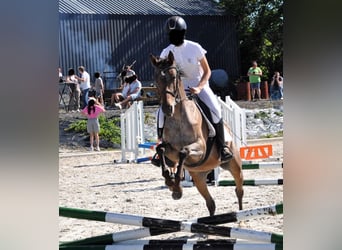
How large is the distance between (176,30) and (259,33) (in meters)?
0.79

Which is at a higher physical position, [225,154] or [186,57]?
[186,57]

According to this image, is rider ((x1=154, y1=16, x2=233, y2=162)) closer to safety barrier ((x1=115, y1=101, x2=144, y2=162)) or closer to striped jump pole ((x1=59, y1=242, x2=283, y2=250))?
striped jump pole ((x1=59, y1=242, x2=283, y2=250))

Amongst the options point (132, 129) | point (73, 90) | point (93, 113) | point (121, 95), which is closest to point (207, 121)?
point (73, 90)


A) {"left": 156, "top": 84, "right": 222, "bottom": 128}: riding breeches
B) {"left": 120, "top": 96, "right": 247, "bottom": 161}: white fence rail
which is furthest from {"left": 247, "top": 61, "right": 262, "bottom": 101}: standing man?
{"left": 120, "top": 96, "right": 247, "bottom": 161}: white fence rail

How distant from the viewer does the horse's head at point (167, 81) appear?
337 cm

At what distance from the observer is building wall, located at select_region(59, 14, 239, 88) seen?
4094 millimetres

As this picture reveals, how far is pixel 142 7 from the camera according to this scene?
441cm

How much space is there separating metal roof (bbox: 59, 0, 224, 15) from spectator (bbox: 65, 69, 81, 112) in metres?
0.53

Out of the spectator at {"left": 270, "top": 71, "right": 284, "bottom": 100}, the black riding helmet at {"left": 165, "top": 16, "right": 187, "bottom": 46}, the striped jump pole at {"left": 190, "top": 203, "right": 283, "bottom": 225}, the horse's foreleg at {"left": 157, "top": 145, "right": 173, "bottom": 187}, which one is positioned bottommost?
the striped jump pole at {"left": 190, "top": 203, "right": 283, "bottom": 225}

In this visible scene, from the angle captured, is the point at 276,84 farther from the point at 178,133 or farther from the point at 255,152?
the point at 255,152

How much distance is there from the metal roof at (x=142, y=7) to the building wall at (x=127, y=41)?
5cm
